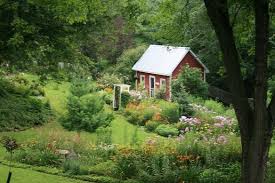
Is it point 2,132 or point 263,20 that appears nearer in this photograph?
point 263,20

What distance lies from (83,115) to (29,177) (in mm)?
10955

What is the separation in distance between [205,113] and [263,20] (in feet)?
67.8

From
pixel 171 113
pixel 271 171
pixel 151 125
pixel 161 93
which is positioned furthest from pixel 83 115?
pixel 271 171

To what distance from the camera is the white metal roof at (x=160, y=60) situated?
1425 inches

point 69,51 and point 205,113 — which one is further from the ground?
point 69,51

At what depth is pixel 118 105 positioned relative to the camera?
3094 cm

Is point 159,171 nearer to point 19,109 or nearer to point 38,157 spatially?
point 38,157

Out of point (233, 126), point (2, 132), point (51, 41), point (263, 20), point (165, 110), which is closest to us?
point (263, 20)

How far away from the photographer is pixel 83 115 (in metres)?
23.3

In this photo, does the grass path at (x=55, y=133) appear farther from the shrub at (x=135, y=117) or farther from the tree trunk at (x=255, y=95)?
the tree trunk at (x=255, y=95)

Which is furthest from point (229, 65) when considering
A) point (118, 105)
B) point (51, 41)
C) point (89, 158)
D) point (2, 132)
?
point (118, 105)

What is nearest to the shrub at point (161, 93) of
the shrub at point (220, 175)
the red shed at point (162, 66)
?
the red shed at point (162, 66)

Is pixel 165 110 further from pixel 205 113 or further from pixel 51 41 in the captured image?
pixel 51 41

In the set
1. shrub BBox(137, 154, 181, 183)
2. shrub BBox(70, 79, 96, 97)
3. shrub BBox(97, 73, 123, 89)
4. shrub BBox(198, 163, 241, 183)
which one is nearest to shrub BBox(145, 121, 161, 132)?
shrub BBox(70, 79, 96, 97)
